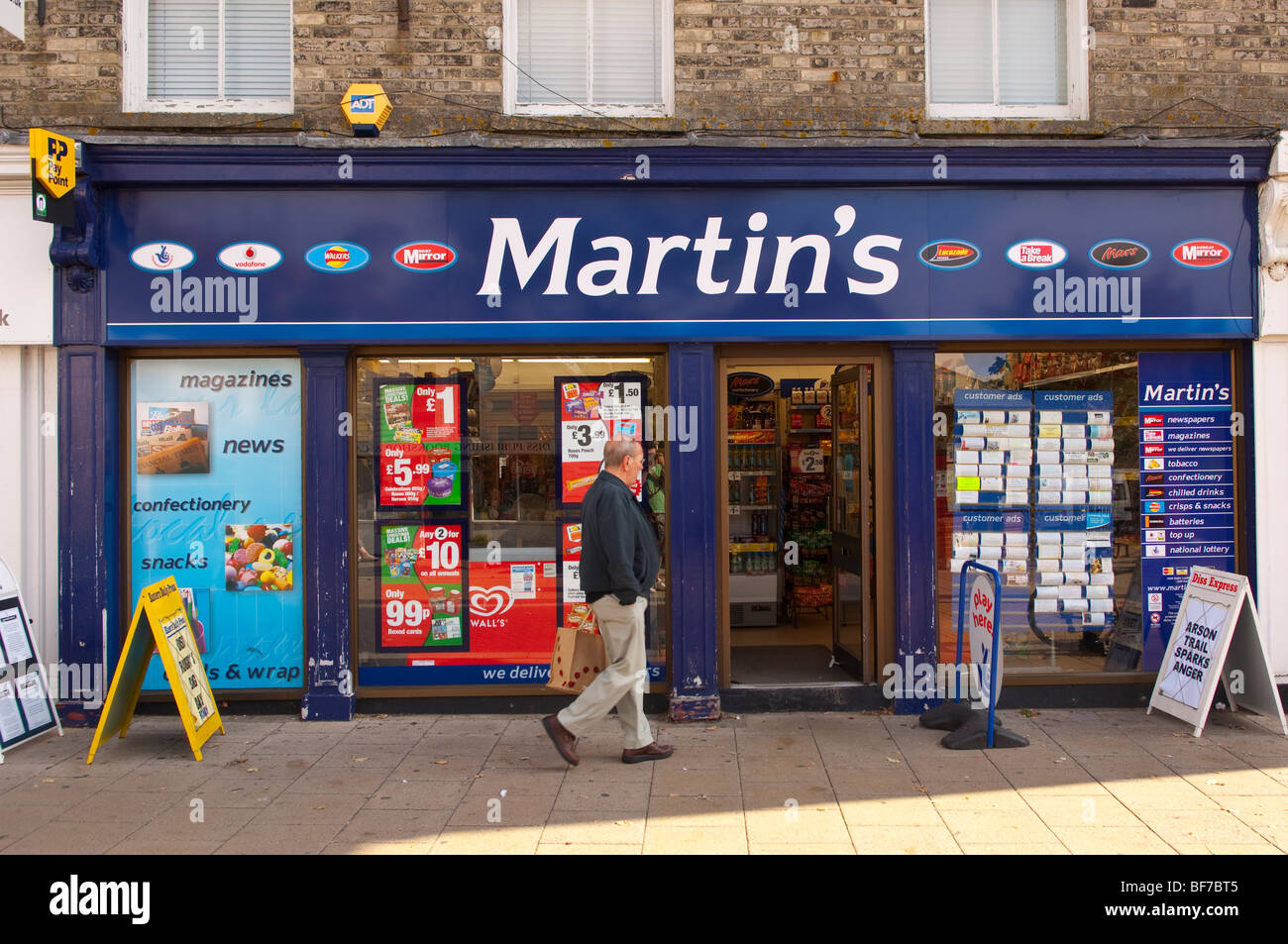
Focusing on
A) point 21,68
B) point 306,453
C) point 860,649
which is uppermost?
point 21,68

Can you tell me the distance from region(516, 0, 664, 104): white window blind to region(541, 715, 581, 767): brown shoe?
15.5ft

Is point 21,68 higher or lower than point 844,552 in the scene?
higher

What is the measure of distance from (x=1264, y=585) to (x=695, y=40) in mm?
5906

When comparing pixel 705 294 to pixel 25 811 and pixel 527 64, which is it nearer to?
pixel 527 64

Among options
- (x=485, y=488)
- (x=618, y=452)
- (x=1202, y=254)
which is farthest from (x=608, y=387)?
(x=1202, y=254)

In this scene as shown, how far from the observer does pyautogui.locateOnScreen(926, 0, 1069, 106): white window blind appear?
731 cm

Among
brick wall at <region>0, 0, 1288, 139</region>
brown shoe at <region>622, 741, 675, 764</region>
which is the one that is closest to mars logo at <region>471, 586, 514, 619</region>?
brown shoe at <region>622, 741, 675, 764</region>

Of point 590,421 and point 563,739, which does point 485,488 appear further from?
point 563,739

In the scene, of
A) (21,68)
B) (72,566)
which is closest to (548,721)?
(72,566)

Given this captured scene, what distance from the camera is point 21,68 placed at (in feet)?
22.5

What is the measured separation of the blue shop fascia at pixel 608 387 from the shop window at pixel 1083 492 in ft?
0.07

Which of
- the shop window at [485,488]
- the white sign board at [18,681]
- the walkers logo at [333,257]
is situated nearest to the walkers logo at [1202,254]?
the shop window at [485,488]

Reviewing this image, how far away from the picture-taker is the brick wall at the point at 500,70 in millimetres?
6871

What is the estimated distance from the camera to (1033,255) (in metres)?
6.80
